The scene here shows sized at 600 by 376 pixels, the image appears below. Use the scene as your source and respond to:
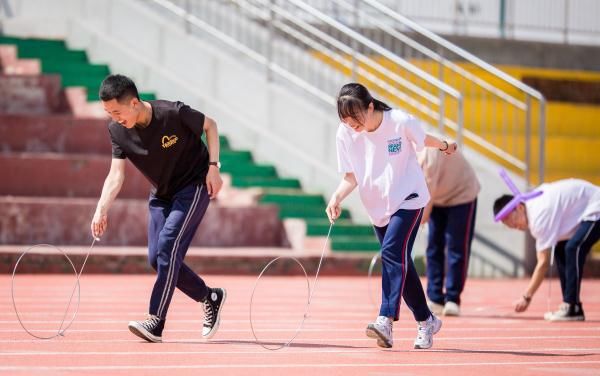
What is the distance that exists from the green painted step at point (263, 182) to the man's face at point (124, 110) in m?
9.82

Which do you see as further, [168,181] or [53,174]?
[53,174]

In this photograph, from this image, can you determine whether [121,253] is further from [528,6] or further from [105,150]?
[528,6]

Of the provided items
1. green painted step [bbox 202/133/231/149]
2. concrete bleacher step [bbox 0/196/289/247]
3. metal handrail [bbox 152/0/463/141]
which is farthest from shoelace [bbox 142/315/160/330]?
green painted step [bbox 202/133/231/149]

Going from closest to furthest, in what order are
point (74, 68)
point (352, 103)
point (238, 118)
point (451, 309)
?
1. point (352, 103)
2. point (451, 309)
3. point (238, 118)
4. point (74, 68)

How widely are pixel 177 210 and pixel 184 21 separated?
40.2 feet

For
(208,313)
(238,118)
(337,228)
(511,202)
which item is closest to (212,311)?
(208,313)

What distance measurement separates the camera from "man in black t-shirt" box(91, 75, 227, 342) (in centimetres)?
891

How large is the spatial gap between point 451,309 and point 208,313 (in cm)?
306

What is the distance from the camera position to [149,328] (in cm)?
877

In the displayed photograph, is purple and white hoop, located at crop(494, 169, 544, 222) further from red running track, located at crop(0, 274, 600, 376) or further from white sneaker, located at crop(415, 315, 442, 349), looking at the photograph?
white sneaker, located at crop(415, 315, 442, 349)

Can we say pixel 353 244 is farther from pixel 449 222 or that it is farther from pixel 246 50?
pixel 449 222

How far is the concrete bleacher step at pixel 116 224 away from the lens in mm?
16625

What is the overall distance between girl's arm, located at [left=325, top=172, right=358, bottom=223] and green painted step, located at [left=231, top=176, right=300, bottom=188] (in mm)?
9657

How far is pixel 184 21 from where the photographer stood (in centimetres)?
2100
